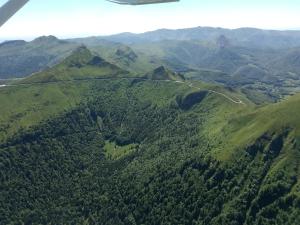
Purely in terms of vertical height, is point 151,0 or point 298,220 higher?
point 151,0

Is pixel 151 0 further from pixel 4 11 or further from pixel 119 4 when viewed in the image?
pixel 4 11

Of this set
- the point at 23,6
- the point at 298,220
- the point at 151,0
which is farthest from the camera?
the point at 298,220

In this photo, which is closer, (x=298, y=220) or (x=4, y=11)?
(x=4, y=11)

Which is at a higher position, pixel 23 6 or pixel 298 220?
pixel 23 6

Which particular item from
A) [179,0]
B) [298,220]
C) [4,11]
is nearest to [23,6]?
[4,11]

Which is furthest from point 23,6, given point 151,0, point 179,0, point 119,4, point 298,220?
point 298,220

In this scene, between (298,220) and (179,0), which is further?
(298,220)

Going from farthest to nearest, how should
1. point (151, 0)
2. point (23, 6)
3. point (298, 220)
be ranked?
point (298, 220) < point (23, 6) < point (151, 0)

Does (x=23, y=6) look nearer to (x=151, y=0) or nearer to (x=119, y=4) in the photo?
(x=119, y=4)
